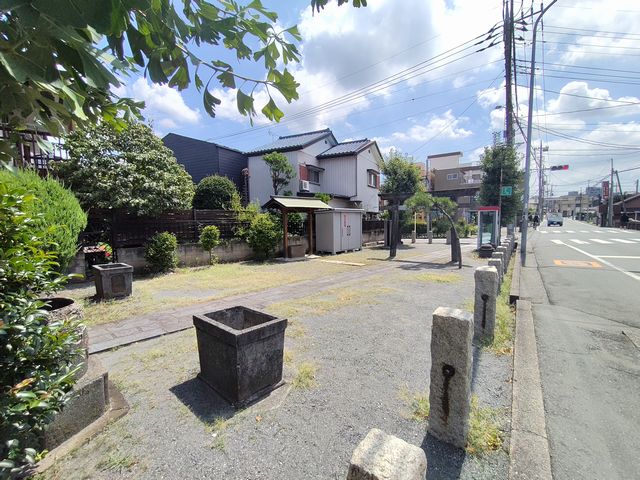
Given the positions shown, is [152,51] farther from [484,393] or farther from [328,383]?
[484,393]

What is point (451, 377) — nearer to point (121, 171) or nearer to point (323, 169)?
point (121, 171)

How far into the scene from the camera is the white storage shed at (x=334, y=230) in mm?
14250

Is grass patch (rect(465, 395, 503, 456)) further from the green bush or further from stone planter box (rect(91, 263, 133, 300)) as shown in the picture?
the green bush

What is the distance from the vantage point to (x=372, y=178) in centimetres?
2342

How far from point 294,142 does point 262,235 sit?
39.9ft

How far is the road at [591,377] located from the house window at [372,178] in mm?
16574

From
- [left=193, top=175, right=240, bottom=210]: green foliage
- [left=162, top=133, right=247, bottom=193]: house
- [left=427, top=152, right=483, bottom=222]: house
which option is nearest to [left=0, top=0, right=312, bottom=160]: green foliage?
[left=193, top=175, right=240, bottom=210]: green foliage

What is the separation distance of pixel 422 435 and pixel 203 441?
5.61 ft

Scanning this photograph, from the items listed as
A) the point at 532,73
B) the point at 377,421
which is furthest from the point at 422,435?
the point at 532,73

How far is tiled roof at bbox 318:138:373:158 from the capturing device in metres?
20.9

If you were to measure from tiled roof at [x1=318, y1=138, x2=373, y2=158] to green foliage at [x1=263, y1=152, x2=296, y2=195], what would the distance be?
152 inches

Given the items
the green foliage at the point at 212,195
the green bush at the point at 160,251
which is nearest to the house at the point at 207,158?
the green foliage at the point at 212,195

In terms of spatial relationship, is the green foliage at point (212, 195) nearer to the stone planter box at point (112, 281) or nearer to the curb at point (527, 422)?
the stone planter box at point (112, 281)

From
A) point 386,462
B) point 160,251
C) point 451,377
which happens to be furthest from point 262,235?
point 386,462
